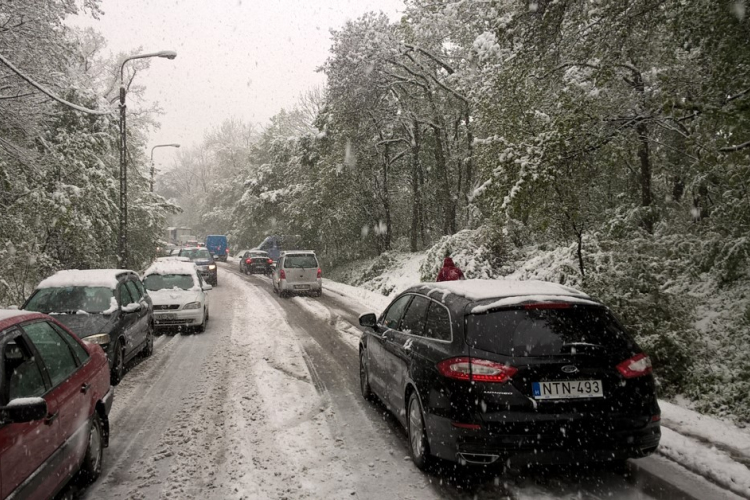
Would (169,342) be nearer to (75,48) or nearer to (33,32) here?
(33,32)

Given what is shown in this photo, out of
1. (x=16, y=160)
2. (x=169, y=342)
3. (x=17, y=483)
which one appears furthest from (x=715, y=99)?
(x=16, y=160)

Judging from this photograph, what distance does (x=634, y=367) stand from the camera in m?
4.06

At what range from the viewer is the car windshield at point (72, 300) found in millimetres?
8009

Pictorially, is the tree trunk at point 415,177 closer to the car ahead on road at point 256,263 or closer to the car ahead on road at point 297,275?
the car ahead on road at point 297,275

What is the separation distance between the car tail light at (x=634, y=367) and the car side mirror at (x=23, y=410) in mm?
3820

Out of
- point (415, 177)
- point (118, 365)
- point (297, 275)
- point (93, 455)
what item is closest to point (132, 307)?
point (118, 365)

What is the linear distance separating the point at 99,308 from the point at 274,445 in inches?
177

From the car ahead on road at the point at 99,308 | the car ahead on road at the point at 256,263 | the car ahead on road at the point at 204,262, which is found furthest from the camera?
the car ahead on road at the point at 256,263

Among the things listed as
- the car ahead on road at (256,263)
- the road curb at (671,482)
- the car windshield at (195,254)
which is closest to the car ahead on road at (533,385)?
the road curb at (671,482)

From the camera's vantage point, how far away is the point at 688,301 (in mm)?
8984

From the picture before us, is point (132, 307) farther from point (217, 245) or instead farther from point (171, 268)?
point (217, 245)

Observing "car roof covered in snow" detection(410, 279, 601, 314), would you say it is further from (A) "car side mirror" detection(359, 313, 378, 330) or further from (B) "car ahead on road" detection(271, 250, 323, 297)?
(B) "car ahead on road" detection(271, 250, 323, 297)

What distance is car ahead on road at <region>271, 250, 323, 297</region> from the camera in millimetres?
20953

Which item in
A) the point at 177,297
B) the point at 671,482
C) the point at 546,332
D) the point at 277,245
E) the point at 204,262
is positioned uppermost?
the point at 277,245
